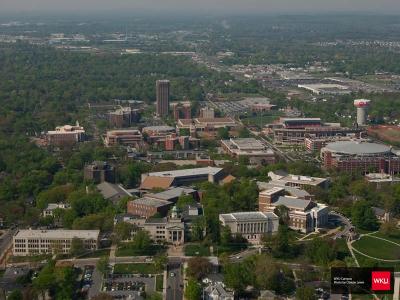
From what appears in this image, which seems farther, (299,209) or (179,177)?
(179,177)

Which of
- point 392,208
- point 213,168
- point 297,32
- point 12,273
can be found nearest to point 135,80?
point 213,168

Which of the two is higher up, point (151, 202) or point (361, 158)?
point (151, 202)

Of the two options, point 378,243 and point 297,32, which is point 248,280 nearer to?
point 378,243

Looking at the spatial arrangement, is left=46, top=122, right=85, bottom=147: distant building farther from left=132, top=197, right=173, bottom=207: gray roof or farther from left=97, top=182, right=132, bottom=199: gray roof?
left=132, top=197, right=173, bottom=207: gray roof

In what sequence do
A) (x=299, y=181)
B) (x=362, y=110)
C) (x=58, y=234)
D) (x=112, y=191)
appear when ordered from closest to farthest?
(x=58, y=234), (x=112, y=191), (x=299, y=181), (x=362, y=110)

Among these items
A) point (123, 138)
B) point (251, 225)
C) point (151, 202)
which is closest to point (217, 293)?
point (251, 225)

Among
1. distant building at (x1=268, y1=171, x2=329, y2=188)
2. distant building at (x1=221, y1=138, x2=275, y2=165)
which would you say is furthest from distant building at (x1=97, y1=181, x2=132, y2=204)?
distant building at (x1=221, y1=138, x2=275, y2=165)

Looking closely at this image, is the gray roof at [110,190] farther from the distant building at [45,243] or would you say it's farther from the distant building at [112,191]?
the distant building at [45,243]

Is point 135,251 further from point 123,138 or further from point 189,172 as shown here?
point 123,138
